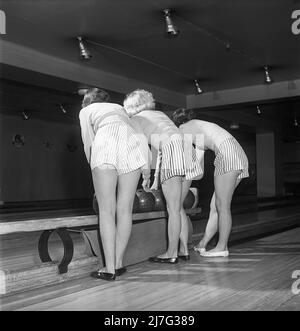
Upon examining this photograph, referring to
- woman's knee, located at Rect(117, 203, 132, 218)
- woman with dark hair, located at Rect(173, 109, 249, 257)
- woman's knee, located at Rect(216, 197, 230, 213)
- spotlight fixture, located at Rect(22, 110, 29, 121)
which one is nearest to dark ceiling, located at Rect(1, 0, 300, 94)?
woman with dark hair, located at Rect(173, 109, 249, 257)

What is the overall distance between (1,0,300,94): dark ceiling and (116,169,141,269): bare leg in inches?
115

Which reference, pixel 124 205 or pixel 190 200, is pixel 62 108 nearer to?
pixel 190 200

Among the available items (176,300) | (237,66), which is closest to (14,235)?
(176,300)

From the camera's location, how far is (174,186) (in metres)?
→ 3.14

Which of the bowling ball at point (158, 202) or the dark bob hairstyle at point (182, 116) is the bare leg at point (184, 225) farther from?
the dark bob hairstyle at point (182, 116)

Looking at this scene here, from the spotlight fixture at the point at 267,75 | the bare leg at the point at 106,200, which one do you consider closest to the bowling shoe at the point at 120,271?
the bare leg at the point at 106,200

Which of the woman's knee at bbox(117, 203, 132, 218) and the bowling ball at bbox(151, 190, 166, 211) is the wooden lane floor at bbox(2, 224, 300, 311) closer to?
the woman's knee at bbox(117, 203, 132, 218)

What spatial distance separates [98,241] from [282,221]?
4546 millimetres

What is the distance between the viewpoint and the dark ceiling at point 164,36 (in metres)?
5.09

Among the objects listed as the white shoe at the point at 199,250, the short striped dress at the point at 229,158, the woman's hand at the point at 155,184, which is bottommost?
the white shoe at the point at 199,250

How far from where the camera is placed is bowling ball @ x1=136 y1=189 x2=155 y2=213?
3568 mm
